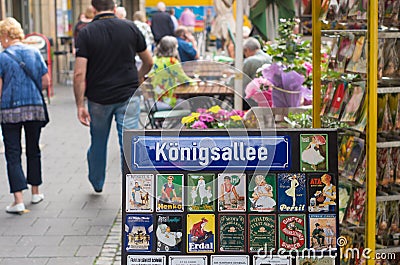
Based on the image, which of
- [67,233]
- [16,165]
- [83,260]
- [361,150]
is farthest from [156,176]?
[16,165]

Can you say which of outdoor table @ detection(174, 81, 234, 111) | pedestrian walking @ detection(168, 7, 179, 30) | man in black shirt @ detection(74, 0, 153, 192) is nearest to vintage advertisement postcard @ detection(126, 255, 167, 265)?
outdoor table @ detection(174, 81, 234, 111)

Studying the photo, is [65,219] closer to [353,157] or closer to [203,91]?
[203,91]

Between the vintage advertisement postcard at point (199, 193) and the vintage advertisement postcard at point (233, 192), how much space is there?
0.11ft

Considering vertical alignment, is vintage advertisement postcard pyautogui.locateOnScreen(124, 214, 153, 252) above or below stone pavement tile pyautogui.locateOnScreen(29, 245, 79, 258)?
above

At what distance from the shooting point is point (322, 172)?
3895mm

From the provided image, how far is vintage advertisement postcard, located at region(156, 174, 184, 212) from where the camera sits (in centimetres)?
388

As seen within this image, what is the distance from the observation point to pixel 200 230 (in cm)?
389

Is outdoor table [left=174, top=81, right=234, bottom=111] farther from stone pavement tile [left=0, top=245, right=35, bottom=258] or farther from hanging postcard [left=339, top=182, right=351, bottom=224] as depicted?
stone pavement tile [left=0, top=245, right=35, bottom=258]

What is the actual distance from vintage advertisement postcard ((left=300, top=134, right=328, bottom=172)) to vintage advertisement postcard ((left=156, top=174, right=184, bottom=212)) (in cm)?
56

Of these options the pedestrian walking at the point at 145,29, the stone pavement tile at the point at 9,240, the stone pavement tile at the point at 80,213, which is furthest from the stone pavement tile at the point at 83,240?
the pedestrian walking at the point at 145,29

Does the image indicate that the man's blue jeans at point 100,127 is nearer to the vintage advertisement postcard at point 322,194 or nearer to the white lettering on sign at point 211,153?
the white lettering on sign at point 211,153

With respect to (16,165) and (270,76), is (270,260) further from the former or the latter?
(16,165)

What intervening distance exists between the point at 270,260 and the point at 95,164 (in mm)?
4731

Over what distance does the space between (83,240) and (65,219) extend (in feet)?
2.64
